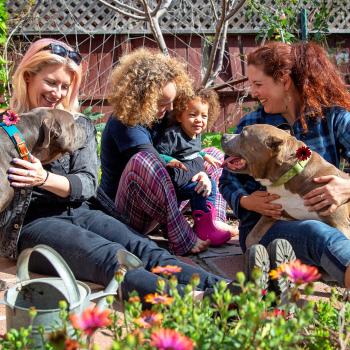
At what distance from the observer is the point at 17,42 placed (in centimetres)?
905

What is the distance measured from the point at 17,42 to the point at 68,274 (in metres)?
7.54

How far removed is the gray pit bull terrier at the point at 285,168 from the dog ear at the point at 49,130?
107 cm

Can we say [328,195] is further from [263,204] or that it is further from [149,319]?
[149,319]

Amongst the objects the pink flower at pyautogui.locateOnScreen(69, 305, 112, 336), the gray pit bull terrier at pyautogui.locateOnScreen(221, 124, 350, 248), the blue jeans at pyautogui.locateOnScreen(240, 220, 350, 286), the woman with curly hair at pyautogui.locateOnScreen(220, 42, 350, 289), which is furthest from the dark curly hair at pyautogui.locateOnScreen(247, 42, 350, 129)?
the pink flower at pyautogui.locateOnScreen(69, 305, 112, 336)

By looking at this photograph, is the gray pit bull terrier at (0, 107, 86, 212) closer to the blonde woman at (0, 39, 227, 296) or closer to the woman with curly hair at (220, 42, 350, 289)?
the blonde woman at (0, 39, 227, 296)

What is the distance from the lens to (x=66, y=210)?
3.77 m

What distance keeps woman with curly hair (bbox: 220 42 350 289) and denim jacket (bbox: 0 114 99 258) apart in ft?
2.82

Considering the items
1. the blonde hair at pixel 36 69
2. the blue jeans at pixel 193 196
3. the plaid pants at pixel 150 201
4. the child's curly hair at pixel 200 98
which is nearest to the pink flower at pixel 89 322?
the plaid pants at pixel 150 201

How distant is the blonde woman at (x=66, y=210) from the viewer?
329cm

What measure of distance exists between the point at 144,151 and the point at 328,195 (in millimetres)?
1330

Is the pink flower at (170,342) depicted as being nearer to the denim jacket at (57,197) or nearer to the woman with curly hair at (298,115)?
the woman with curly hair at (298,115)

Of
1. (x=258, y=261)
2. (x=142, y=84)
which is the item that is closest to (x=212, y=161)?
(x=142, y=84)

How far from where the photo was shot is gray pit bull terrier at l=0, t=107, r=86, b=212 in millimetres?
3682

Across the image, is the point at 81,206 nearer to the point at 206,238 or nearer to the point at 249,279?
the point at 206,238
